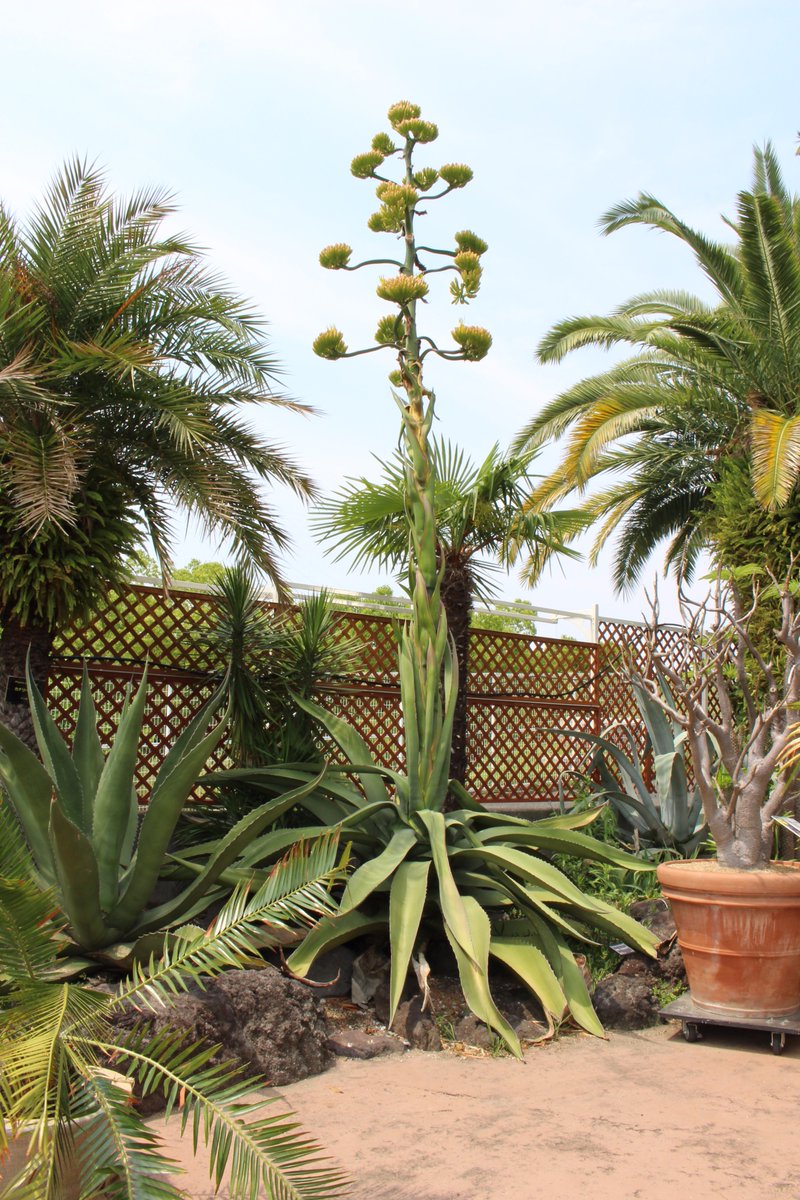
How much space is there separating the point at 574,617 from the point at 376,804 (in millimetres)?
5290

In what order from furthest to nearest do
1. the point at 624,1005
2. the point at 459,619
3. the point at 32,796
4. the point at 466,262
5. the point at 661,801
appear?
the point at 661,801, the point at 459,619, the point at 466,262, the point at 624,1005, the point at 32,796

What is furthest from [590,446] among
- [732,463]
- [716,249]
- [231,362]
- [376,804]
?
[376,804]

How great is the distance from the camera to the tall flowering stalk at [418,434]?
5.53 m

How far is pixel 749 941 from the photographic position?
4824 mm

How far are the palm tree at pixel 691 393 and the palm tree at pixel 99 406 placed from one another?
4353 mm

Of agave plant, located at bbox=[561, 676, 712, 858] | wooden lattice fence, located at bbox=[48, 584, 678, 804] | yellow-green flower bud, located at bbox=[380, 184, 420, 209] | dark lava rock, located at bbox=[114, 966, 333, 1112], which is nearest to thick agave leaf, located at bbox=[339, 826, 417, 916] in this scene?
dark lava rock, located at bbox=[114, 966, 333, 1112]

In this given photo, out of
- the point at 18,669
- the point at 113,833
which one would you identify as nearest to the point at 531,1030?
the point at 113,833

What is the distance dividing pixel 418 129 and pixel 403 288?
50.3 inches

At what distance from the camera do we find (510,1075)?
4.28m

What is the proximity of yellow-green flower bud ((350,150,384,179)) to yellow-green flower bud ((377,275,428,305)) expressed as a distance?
99 cm

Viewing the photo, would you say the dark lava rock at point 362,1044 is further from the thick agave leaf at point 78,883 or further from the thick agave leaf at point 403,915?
the thick agave leaf at point 78,883

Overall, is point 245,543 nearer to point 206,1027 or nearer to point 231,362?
point 231,362

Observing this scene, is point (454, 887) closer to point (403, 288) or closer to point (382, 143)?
point (403, 288)

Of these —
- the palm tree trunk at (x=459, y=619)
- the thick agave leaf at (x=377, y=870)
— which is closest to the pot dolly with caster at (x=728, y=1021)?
the thick agave leaf at (x=377, y=870)
